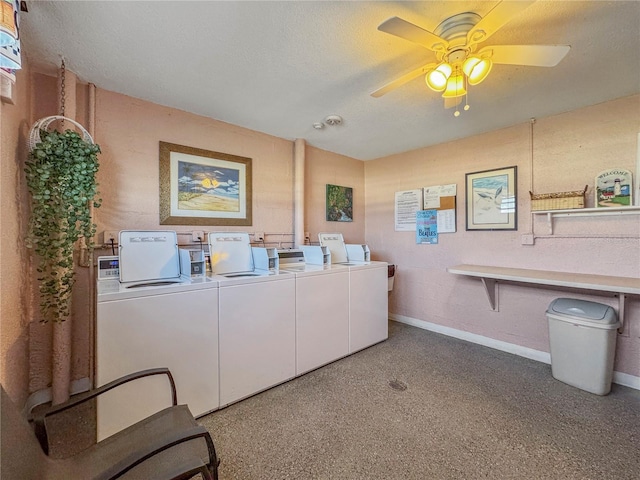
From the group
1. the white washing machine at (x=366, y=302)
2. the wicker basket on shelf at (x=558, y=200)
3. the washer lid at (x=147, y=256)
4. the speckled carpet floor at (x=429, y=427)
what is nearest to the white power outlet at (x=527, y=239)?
the wicker basket on shelf at (x=558, y=200)

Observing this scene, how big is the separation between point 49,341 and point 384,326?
9.87 feet

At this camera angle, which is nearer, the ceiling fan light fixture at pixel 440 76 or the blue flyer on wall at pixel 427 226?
the ceiling fan light fixture at pixel 440 76

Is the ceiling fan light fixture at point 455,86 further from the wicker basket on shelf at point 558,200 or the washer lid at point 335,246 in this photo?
the washer lid at point 335,246

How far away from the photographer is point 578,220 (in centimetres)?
248

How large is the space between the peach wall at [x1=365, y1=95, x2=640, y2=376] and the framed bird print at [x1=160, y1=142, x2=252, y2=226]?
214cm

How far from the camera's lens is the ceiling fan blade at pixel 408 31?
3.92 feet

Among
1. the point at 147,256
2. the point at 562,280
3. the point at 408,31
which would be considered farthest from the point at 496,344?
the point at 147,256

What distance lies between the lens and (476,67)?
1472mm

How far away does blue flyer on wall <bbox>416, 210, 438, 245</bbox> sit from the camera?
3.47 m

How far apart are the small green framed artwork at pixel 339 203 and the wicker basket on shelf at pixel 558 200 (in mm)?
2184

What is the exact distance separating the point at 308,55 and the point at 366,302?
2.30m

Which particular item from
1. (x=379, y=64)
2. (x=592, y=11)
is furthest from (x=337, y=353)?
(x=592, y=11)

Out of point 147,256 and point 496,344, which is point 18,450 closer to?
point 147,256

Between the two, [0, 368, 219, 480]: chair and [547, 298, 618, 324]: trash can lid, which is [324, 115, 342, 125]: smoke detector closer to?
[0, 368, 219, 480]: chair
